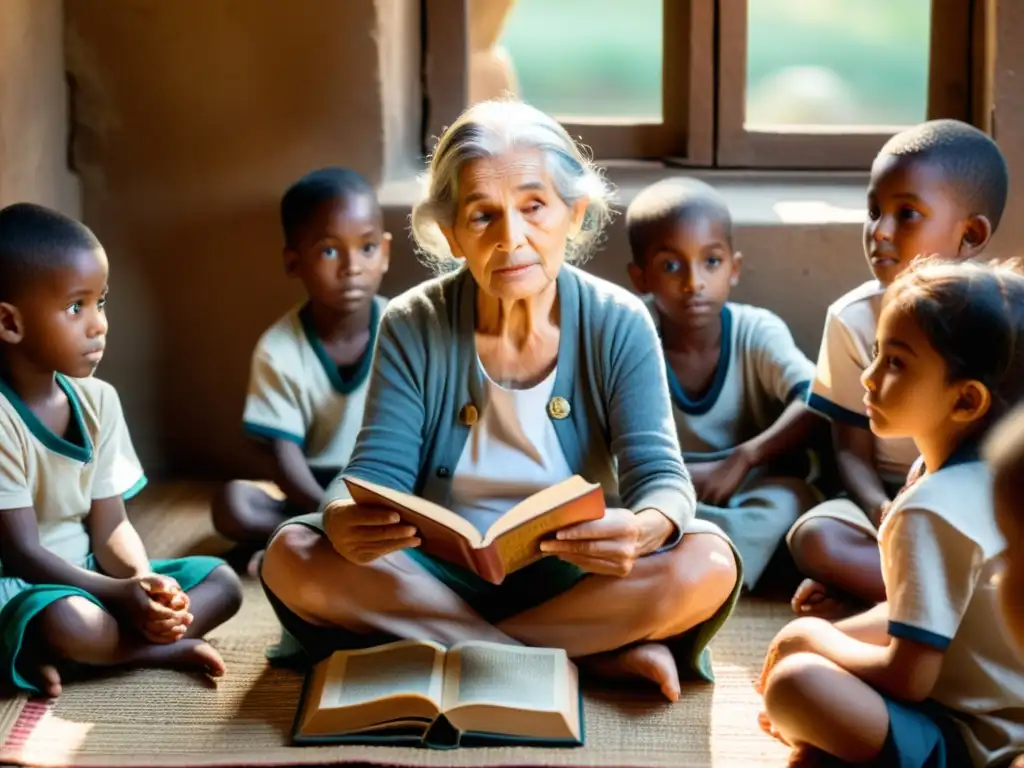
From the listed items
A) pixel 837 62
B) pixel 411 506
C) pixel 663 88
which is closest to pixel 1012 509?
pixel 411 506

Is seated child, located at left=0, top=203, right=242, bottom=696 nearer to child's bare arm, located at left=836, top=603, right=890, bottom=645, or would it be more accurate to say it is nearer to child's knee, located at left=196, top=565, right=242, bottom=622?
child's knee, located at left=196, top=565, right=242, bottom=622

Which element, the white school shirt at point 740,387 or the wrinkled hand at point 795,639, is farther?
the white school shirt at point 740,387

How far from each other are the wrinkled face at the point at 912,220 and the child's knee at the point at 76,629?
157cm

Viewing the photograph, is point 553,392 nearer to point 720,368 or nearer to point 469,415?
point 469,415

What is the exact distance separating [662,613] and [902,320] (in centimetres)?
64

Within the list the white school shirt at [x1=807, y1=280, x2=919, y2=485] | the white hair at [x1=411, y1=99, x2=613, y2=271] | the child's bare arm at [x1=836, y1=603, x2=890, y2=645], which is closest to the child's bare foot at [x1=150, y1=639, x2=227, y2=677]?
the white hair at [x1=411, y1=99, x2=613, y2=271]

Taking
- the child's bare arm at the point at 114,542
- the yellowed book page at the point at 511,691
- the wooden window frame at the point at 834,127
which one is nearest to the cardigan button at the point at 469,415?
the yellowed book page at the point at 511,691

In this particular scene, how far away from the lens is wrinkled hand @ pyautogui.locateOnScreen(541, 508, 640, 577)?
2.19 metres

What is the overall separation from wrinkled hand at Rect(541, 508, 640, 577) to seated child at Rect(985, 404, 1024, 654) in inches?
29.9

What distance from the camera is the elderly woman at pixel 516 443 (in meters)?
2.35

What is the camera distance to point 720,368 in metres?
3.19

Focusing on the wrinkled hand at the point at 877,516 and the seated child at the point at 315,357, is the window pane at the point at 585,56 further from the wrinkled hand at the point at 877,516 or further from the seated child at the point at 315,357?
the wrinkled hand at the point at 877,516

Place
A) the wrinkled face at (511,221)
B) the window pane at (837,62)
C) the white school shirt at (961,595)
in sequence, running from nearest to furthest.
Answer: the white school shirt at (961,595) → the wrinkled face at (511,221) → the window pane at (837,62)

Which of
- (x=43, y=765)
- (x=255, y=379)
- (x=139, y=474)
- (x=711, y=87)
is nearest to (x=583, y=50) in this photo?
(x=711, y=87)
